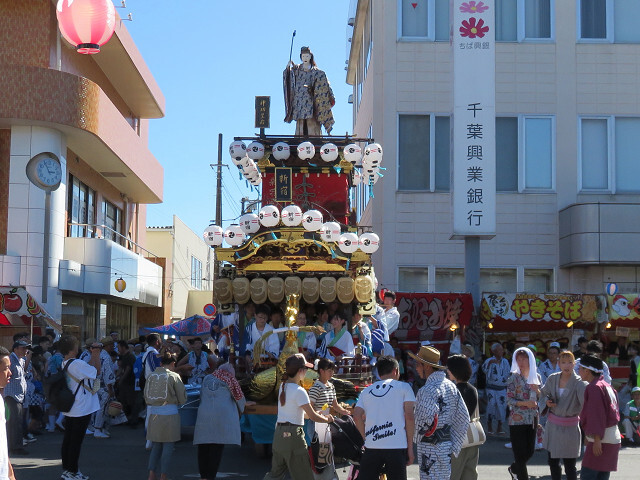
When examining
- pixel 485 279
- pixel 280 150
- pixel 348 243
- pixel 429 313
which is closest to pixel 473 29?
pixel 280 150

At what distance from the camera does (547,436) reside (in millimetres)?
10062

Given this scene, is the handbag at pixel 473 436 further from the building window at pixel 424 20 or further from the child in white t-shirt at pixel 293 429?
the building window at pixel 424 20

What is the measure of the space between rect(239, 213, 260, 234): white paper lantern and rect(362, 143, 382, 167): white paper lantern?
3.22 m

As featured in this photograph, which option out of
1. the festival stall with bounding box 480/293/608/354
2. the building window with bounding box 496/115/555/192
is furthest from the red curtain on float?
the building window with bounding box 496/115/555/192

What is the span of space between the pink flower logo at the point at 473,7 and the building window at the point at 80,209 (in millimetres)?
12750

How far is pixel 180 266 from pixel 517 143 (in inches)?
977

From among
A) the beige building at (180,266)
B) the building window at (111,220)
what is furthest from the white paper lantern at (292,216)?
the beige building at (180,266)

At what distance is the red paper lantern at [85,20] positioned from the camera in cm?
1137

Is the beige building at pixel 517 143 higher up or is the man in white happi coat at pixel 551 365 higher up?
the beige building at pixel 517 143

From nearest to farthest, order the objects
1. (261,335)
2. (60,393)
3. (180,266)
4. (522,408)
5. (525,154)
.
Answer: (522,408), (60,393), (261,335), (525,154), (180,266)

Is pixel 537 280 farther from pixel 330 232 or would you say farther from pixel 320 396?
pixel 320 396

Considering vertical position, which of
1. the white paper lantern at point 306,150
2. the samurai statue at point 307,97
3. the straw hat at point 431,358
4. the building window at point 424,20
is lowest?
the straw hat at point 431,358

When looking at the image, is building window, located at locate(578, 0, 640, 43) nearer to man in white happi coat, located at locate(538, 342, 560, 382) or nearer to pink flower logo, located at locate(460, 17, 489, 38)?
pink flower logo, located at locate(460, 17, 489, 38)

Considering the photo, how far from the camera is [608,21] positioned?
25281mm
